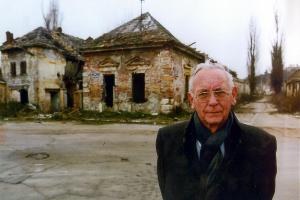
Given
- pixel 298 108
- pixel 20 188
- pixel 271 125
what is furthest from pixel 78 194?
pixel 298 108

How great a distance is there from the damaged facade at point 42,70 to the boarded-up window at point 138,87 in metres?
8.99

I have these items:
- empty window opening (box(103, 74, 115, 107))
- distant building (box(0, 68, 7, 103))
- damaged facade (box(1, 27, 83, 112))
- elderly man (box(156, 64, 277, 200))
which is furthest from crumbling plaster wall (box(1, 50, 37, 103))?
elderly man (box(156, 64, 277, 200))

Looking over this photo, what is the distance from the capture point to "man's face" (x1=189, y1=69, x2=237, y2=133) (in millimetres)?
2010

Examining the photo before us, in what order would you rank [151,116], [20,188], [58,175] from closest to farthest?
1. [20,188]
2. [58,175]
3. [151,116]

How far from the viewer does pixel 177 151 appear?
6.66 ft

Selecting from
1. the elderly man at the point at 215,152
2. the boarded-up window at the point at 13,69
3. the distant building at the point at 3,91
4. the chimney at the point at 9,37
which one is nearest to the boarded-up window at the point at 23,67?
the boarded-up window at the point at 13,69

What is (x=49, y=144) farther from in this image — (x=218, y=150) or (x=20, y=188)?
(x=218, y=150)

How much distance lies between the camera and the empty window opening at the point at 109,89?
21161mm

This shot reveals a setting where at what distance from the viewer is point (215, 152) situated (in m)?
1.90

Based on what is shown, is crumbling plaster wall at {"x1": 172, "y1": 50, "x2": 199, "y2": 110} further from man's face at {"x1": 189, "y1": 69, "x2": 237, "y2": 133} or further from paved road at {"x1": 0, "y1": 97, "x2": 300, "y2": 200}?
man's face at {"x1": 189, "y1": 69, "x2": 237, "y2": 133}

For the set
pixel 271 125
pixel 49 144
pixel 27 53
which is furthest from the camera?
pixel 27 53

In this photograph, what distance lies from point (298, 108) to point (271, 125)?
28.5ft

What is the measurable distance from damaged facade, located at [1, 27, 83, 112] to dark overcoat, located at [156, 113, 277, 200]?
26.7 metres

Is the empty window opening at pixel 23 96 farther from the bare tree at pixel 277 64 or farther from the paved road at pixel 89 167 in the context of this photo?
the bare tree at pixel 277 64
